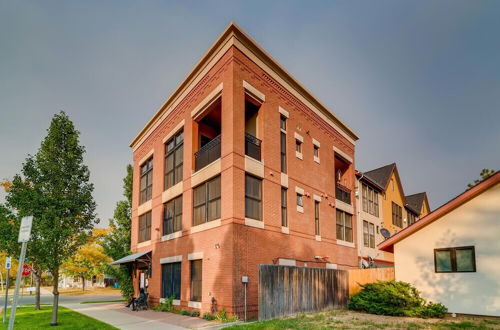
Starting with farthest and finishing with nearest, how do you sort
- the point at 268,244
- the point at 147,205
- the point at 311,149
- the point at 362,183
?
the point at 362,183 < the point at 147,205 < the point at 311,149 < the point at 268,244

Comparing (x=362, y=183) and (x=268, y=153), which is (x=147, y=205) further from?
(x=362, y=183)

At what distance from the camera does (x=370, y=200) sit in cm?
3011

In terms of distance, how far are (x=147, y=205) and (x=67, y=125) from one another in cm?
983

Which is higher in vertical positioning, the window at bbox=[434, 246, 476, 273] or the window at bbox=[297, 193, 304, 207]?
the window at bbox=[297, 193, 304, 207]

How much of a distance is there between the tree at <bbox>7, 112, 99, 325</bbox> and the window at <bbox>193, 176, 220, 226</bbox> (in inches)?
179

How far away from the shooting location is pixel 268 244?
1625cm

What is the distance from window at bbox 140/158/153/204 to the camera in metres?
24.6

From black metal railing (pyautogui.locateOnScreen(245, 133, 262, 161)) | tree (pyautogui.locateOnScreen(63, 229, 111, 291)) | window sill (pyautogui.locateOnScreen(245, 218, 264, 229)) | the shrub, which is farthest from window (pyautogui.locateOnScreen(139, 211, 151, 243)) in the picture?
tree (pyautogui.locateOnScreen(63, 229, 111, 291))

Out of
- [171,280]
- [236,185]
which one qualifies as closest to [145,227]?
[171,280]

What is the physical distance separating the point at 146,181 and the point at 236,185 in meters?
12.0

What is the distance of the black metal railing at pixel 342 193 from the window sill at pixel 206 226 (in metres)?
10.4

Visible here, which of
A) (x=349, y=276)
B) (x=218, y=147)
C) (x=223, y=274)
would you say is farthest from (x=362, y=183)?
(x=223, y=274)

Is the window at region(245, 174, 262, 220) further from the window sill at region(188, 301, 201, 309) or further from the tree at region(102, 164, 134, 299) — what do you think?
the tree at region(102, 164, 134, 299)

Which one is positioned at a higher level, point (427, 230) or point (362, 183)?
point (362, 183)
